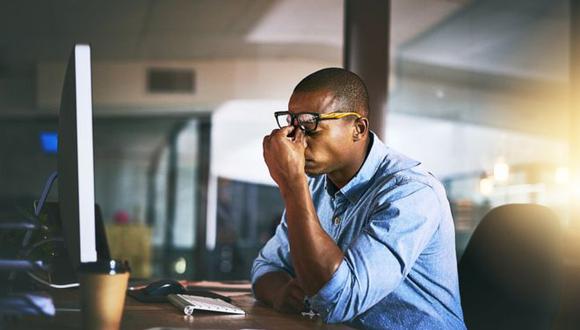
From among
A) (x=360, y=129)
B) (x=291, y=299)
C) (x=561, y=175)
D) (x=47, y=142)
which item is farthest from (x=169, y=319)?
(x=47, y=142)

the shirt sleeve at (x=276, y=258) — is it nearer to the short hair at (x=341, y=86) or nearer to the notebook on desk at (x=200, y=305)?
the notebook on desk at (x=200, y=305)

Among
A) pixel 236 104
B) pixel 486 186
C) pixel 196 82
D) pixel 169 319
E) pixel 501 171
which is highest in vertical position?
pixel 196 82

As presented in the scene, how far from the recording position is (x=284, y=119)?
6.17 feet

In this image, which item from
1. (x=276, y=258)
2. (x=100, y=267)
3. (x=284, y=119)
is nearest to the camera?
(x=100, y=267)

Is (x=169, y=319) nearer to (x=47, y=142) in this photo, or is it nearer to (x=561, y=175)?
(x=561, y=175)

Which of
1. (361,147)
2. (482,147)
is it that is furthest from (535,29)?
(361,147)

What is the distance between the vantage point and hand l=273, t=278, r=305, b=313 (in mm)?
1789

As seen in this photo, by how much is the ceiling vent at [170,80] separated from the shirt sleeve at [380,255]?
458 centimetres

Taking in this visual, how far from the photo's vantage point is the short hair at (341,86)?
1827 mm

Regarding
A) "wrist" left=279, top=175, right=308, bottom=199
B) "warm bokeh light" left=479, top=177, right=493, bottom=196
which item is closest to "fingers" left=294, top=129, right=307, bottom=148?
Result: "wrist" left=279, top=175, right=308, bottom=199

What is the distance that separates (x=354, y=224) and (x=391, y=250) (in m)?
0.24

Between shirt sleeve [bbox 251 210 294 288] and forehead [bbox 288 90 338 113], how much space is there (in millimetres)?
392

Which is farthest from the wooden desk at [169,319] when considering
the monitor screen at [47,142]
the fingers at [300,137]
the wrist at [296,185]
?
the monitor screen at [47,142]

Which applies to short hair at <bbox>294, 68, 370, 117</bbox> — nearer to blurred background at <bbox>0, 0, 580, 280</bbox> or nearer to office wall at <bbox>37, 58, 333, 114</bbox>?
blurred background at <bbox>0, 0, 580, 280</bbox>
